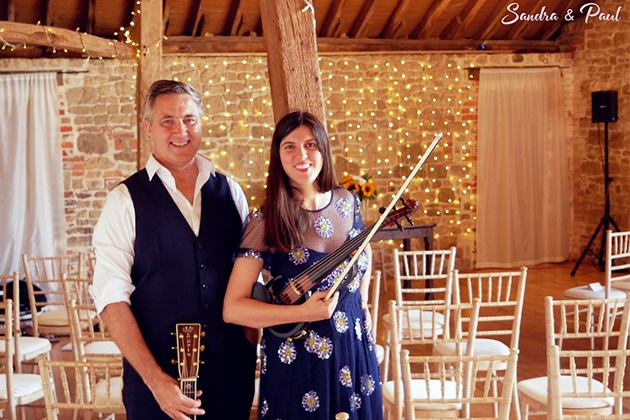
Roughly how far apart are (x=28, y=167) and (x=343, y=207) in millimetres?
6204

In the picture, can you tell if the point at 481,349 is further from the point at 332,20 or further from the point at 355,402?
the point at 332,20

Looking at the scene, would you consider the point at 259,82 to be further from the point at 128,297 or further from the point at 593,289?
the point at 128,297

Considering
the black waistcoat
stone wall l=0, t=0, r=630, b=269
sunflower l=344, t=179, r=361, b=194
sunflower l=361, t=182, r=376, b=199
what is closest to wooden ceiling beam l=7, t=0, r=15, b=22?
stone wall l=0, t=0, r=630, b=269

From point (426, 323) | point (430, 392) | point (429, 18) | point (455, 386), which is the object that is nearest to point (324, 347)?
point (430, 392)

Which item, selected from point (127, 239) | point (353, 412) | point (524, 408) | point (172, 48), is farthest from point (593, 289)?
point (172, 48)

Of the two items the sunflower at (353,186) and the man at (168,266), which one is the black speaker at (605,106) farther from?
the man at (168,266)

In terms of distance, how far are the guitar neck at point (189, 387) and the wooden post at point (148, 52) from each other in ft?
12.7

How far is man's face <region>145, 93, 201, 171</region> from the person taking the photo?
94.3 inches

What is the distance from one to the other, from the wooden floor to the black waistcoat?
268 centimetres

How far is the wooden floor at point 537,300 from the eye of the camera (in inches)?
219

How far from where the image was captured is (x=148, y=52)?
239 inches

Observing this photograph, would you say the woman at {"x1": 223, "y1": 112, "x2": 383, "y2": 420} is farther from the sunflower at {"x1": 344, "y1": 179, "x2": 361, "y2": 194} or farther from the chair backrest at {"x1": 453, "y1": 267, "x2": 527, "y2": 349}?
the sunflower at {"x1": 344, "y1": 179, "x2": 361, "y2": 194}

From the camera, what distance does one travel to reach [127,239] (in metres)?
2.36

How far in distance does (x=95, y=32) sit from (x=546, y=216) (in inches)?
215
